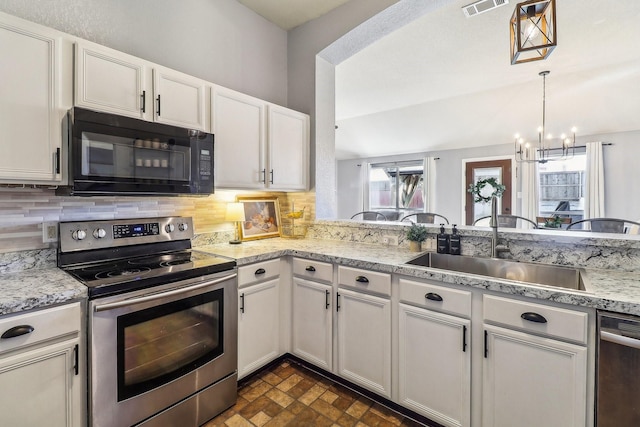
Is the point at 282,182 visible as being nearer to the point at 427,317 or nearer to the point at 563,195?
the point at 427,317

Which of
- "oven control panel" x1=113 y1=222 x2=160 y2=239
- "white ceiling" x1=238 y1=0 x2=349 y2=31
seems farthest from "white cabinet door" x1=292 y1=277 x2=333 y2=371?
"white ceiling" x1=238 y1=0 x2=349 y2=31

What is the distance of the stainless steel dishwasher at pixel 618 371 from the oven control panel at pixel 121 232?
7.72 ft

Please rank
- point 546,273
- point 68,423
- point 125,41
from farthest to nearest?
point 125,41 → point 546,273 → point 68,423

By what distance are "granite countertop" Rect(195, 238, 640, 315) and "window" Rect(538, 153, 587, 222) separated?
15.1ft

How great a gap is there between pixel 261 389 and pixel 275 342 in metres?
0.32

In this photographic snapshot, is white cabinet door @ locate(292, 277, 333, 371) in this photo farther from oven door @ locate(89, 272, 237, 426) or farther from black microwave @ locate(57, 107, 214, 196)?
black microwave @ locate(57, 107, 214, 196)

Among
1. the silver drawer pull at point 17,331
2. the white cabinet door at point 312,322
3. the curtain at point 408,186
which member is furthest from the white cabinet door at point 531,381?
the curtain at point 408,186

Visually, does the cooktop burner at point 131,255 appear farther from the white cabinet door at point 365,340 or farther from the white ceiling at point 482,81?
the white ceiling at point 482,81

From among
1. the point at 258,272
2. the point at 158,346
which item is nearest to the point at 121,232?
the point at 158,346

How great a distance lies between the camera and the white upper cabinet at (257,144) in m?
2.25

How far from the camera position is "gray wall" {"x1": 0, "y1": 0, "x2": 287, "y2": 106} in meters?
1.85

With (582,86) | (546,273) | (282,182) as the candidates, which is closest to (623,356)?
(546,273)

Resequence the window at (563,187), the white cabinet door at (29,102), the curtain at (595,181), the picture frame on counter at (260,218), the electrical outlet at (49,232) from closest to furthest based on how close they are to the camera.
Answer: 1. the white cabinet door at (29,102)
2. the electrical outlet at (49,232)
3. the picture frame on counter at (260,218)
4. the curtain at (595,181)
5. the window at (563,187)

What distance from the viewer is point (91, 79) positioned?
5.36 ft
